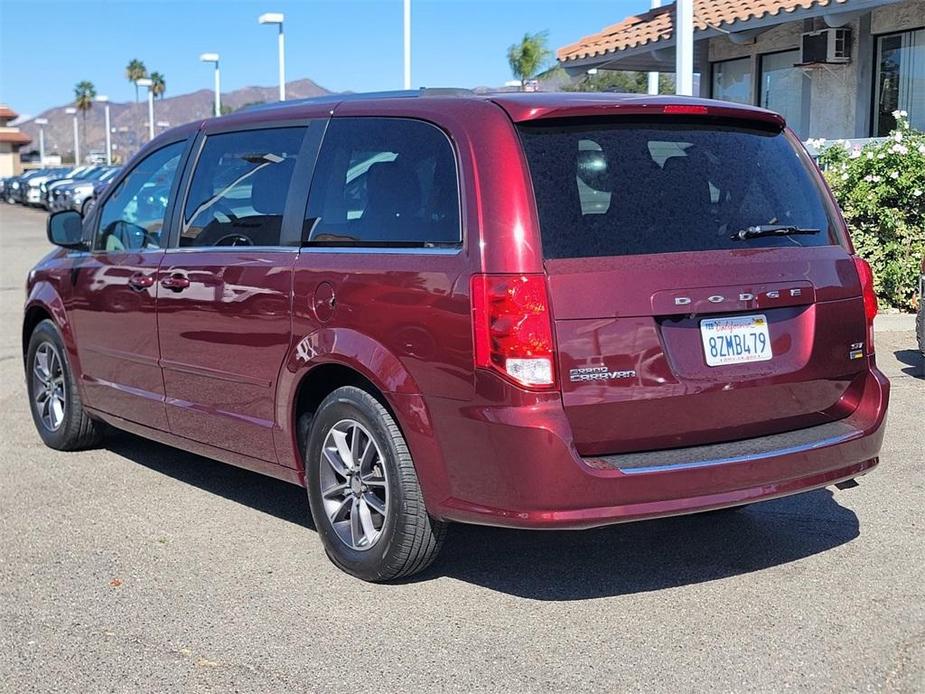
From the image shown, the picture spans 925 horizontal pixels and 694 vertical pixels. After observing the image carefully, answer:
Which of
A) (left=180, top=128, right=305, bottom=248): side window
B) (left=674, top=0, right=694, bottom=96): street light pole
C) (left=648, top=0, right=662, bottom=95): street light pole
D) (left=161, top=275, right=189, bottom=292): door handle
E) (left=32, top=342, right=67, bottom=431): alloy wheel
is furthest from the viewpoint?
(left=648, top=0, right=662, bottom=95): street light pole

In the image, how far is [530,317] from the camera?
4051 millimetres

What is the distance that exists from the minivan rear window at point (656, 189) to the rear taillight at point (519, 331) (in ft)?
0.54

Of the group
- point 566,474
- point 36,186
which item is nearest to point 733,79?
point 566,474

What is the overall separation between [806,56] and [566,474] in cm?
1458

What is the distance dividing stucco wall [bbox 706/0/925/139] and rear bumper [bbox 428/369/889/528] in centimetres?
1344

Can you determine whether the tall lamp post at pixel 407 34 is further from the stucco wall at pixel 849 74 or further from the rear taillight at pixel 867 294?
the rear taillight at pixel 867 294

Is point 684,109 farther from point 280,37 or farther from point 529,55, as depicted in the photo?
point 529,55

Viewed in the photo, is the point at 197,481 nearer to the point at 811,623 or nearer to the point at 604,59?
the point at 811,623

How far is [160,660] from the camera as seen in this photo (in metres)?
4.05

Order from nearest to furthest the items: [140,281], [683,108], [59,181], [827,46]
A: [683,108], [140,281], [827,46], [59,181]

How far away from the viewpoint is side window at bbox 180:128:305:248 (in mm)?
5195

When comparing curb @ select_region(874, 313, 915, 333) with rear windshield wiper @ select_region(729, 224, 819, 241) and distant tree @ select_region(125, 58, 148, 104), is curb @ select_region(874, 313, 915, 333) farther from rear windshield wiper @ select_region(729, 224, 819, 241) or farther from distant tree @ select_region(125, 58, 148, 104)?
distant tree @ select_region(125, 58, 148, 104)

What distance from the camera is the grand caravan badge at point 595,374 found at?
407cm

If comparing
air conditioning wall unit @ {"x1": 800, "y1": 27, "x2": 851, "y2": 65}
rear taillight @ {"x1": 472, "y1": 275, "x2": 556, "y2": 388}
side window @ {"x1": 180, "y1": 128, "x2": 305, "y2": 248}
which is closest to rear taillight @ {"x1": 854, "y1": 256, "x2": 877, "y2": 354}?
rear taillight @ {"x1": 472, "y1": 275, "x2": 556, "y2": 388}
